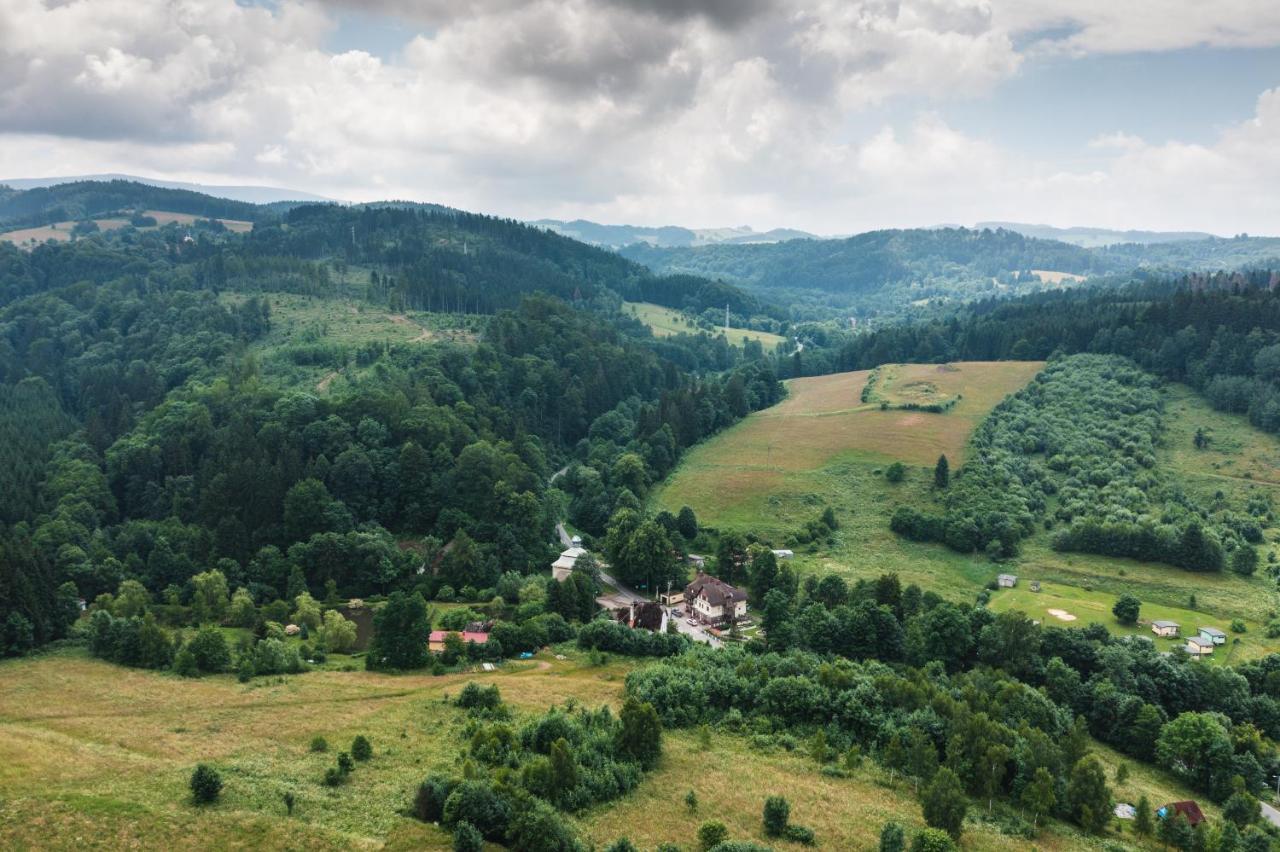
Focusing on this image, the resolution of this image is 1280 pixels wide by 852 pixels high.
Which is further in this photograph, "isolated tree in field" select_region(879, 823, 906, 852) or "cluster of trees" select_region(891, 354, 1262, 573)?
"cluster of trees" select_region(891, 354, 1262, 573)

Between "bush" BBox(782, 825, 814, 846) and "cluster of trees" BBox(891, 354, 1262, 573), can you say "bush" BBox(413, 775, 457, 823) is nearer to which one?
"bush" BBox(782, 825, 814, 846)

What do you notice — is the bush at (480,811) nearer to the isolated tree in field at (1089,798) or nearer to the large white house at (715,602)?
the isolated tree in field at (1089,798)

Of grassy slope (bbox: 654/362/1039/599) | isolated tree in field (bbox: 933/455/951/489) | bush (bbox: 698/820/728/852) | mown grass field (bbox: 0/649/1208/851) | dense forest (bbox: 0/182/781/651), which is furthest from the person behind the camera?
isolated tree in field (bbox: 933/455/951/489)

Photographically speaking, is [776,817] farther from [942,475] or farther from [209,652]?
[942,475]

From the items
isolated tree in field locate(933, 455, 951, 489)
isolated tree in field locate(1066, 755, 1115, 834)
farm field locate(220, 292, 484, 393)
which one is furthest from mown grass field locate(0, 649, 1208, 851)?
farm field locate(220, 292, 484, 393)

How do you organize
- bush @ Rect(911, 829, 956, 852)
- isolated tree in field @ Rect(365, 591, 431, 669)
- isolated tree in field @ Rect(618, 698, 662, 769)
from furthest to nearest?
isolated tree in field @ Rect(365, 591, 431, 669) < isolated tree in field @ Rect(618, 698, 662, 769) < bush @ Rect(911, 829, 956, 852)

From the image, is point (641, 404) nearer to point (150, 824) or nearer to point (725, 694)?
point (725, 694)
